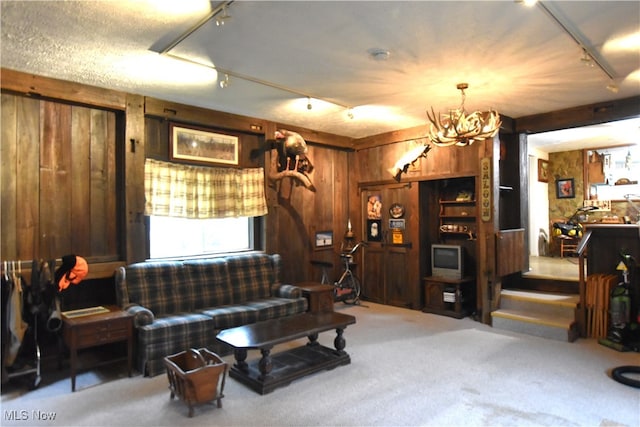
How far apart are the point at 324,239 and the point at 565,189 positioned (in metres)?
6.10

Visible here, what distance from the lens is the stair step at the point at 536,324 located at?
4.26 m

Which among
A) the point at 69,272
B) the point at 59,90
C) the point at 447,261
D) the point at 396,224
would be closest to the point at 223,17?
the point at 59,90

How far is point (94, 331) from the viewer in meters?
3.26

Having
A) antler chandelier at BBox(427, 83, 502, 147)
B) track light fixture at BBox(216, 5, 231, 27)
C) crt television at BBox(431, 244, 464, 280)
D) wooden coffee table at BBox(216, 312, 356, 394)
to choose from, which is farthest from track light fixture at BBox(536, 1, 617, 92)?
wooden coffee table at BBox(216, 312, 356, 394)

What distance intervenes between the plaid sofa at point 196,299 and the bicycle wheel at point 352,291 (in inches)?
62.6

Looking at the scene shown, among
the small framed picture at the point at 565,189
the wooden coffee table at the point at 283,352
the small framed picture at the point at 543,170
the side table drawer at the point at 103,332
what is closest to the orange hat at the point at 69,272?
the side table drawer at the point at 103,332

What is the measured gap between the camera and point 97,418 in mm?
2695

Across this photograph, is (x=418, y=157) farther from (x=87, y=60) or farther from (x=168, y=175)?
(x=87, y=60)

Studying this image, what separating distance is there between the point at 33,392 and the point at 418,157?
5.05 meters

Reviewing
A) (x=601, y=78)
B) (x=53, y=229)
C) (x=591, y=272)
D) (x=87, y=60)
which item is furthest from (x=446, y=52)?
(x=53, y=229)

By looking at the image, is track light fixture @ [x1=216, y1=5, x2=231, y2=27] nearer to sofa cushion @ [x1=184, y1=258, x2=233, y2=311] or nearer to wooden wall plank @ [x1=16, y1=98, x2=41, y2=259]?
wooden wall plank @ [x1=16, y1=98, x2=41, y2=259]

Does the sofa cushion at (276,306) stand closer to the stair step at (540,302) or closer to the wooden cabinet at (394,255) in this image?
the wooden cabinet at (394,255)

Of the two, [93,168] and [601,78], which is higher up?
[601,78]

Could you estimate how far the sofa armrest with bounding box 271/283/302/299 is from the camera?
4.70 m
